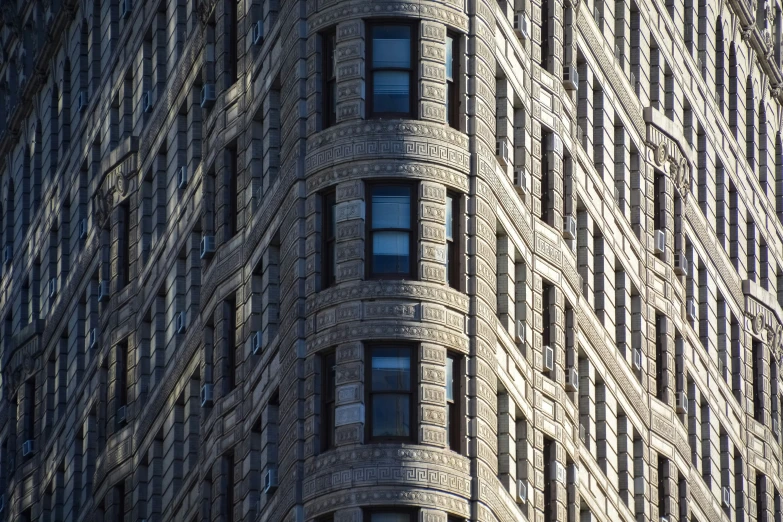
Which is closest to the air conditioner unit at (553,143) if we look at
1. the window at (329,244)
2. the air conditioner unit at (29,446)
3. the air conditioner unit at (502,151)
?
the air conditioner unit at (502,151)

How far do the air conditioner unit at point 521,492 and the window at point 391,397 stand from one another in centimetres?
491

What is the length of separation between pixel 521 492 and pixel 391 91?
1015cm

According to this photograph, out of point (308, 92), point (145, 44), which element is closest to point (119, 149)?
point (145, 44)


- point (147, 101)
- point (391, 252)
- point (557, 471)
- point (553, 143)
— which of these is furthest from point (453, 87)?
point (147, 101)

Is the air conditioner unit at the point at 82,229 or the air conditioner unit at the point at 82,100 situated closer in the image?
the air conditioner unit at the point at 82,229

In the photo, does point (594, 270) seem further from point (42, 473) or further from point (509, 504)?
point (42, 473)

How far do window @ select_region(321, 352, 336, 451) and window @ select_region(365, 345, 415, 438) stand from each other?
3.49 ft

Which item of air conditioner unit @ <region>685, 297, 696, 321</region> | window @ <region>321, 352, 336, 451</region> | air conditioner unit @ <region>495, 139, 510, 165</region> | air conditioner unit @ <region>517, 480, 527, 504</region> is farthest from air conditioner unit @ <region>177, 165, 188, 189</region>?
air conditioner unit @ <region>685, 297, 696, 321</region>

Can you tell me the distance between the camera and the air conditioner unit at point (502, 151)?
86.6 meters

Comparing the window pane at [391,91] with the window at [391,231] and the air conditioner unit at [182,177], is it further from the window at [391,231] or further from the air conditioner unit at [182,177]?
the air conditioner unit at [182,177]

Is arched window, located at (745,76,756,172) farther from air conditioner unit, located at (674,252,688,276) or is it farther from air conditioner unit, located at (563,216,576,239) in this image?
air conditioner unit, located at (563,216,576,239)

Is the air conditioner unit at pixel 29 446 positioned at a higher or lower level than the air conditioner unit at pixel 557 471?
higher

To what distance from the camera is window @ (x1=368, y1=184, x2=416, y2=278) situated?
82.6 metres

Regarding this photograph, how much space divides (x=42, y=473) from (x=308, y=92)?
93.7 ft
